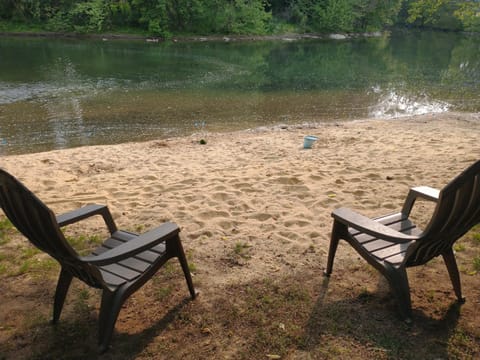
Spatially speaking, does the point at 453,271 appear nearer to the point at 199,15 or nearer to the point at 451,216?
the point at 451,216

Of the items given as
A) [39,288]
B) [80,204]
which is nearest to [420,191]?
[39,288]

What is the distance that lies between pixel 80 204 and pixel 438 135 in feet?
24.1

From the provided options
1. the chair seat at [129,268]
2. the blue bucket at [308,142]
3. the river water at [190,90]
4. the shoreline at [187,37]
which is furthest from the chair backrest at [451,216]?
the shoreline at [187,37]

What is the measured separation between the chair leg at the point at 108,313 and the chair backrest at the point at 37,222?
109 mm

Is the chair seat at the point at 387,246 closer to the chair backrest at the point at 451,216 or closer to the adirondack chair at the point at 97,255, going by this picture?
the chair backrest at the point at 451,216

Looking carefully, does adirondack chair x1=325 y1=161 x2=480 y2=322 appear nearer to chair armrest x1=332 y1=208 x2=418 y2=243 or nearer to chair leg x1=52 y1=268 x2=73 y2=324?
chair armrest x1=332 y1=208 x2=418 y2=243

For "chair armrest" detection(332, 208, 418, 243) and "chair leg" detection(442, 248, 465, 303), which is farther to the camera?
"chair leg" detection(442, 248, 465, 303)

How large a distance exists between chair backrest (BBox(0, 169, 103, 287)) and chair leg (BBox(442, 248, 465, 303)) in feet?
7.64

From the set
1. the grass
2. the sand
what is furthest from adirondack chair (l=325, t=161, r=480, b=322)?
the sand

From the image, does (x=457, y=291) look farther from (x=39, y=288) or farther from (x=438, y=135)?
(x=438, y=135)

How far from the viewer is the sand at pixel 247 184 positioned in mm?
3611

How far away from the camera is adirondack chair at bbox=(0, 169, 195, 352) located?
2.02 meters

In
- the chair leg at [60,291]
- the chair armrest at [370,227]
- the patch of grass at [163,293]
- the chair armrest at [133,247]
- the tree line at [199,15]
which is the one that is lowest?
the patch of grass at [163,293]

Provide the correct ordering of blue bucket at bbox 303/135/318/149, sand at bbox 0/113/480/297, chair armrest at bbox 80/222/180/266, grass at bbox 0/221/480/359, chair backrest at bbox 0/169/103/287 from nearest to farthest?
chair backrest at bbox 0/169/103/287, chair armrest at bbox 80/222/180/266, grass at bbox 0/221/480/359, sand at bbox 0/113/480/297, blue bucket at bbox 303/135/318/149
